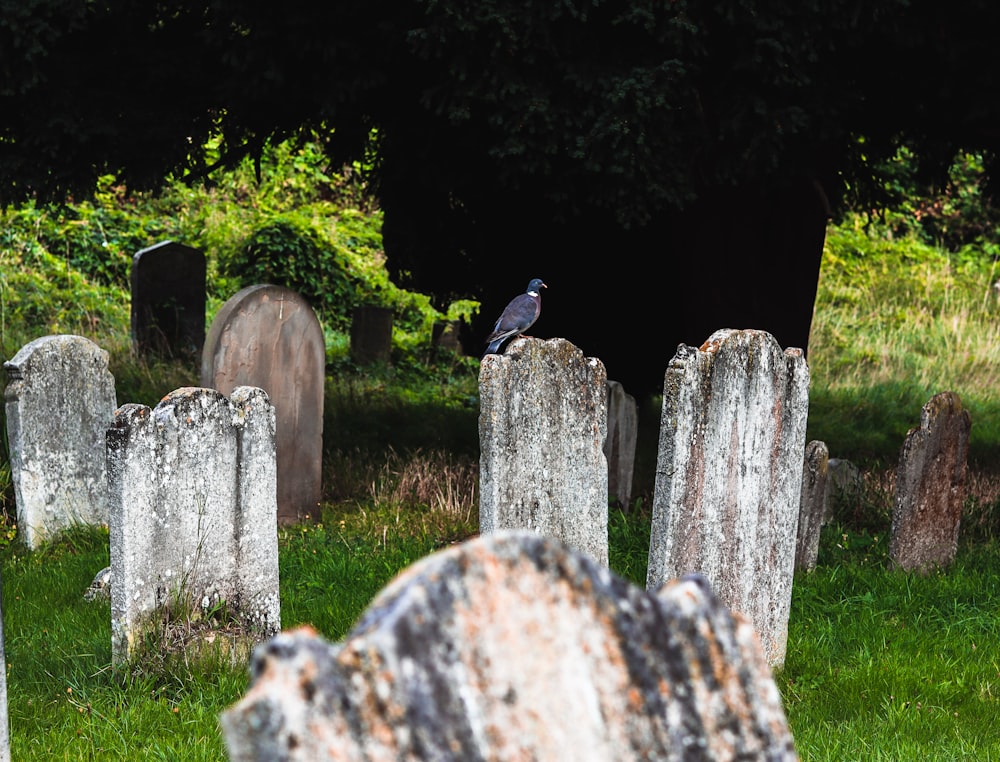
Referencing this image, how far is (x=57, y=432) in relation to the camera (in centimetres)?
795

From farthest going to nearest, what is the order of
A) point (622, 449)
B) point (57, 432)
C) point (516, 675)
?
point (622, 449) < point (57, 432) < point (516, 675)

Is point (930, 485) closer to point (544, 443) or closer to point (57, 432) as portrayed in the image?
point (544, 443)

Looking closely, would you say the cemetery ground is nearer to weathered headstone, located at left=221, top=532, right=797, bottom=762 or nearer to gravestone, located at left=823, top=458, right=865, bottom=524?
gravestone, located at left=823, top=458, right=865, bottom=524

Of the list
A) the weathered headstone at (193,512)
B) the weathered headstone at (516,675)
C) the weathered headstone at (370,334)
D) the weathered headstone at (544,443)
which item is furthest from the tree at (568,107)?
the weathered headstone at (516,675)

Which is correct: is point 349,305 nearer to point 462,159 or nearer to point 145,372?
point 145,372

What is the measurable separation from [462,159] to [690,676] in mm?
8008

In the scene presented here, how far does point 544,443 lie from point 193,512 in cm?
175

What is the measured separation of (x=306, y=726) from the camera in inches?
51.8

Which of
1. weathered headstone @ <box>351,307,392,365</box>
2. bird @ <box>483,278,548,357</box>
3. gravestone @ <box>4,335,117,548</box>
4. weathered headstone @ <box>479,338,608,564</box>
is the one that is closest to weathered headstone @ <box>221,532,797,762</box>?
weathered headstone @ <box>479,338,608,564</box>

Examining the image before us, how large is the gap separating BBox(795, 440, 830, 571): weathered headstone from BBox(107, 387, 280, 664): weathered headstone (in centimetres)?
325

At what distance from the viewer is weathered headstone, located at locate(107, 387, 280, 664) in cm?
509

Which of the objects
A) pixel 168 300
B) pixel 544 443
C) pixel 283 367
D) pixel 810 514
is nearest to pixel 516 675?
pixel 544 443

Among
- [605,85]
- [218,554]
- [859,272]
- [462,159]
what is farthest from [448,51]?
[859,272]

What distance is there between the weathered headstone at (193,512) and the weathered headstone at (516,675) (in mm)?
3907
